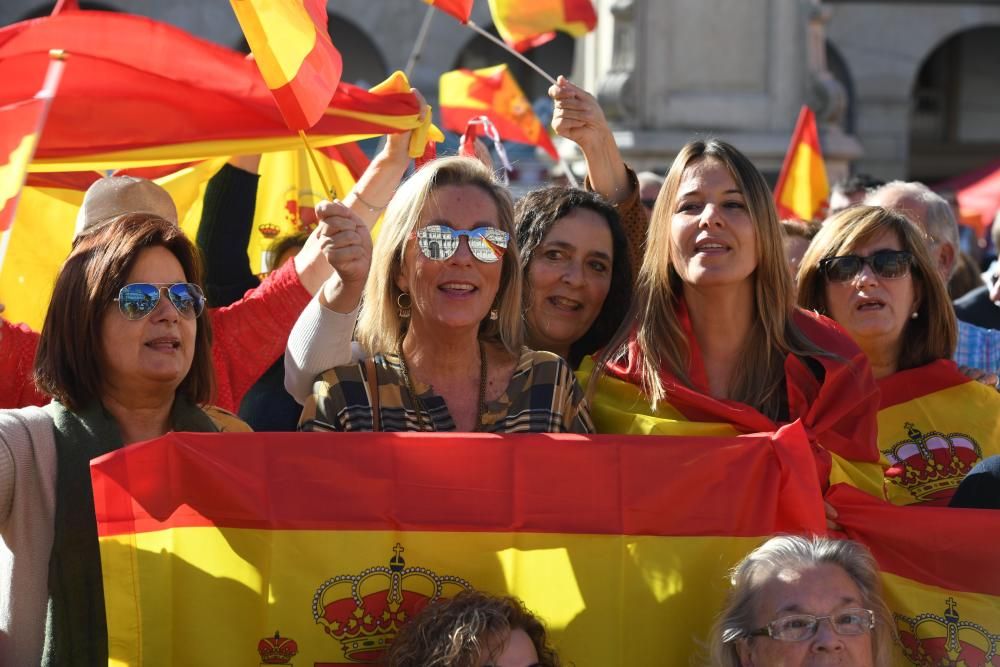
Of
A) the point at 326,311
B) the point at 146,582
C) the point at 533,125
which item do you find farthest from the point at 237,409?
the point at 533,125

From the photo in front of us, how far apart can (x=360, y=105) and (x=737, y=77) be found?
4.10 metres

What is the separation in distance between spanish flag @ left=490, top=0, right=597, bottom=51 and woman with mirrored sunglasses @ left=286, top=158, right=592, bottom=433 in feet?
8.80

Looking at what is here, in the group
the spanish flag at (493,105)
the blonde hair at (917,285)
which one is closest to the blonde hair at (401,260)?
the blonde hair at (917,285)

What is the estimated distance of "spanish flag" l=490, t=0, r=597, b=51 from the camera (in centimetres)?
608

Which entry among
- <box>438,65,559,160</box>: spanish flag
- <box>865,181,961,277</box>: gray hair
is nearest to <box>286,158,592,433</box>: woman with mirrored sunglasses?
<box>865,181,961,277</box>: gray hair

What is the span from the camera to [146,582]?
3.07 meters

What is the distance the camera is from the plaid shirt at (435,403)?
10.8 feet

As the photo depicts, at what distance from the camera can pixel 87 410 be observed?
318 cm

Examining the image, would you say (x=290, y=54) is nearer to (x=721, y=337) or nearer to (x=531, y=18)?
(x=721, y=337)

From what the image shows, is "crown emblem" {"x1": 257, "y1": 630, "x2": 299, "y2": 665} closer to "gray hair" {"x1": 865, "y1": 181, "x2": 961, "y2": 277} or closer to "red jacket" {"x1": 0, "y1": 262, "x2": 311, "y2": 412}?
"red jacket" {"x1": 0, "y1": 262, "x2": 311, "y2": 412}

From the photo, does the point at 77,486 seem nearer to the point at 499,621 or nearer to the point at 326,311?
the point at 326,311

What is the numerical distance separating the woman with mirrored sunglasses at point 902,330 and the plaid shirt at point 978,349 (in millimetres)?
817

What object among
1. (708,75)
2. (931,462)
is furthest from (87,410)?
(708,75)

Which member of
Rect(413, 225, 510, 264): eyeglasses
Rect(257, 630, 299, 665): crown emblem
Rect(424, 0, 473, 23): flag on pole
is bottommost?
Rect(257, 630, 299, 665): crown emblem
